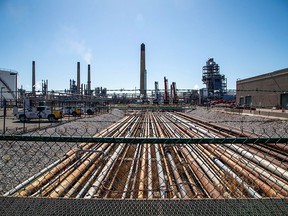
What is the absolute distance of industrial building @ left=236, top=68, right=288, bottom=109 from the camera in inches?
1028

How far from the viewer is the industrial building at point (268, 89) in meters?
26.1

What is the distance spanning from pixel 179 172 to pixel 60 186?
3.43 metres

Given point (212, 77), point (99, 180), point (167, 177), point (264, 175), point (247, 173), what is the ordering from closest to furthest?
1. point (264, 175)
2. point (247, 173)
3. point (99, 180)
4. point (167, 177)
5. point (212, 77)

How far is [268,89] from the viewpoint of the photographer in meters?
30.0

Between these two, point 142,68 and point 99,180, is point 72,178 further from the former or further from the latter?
point 142,68

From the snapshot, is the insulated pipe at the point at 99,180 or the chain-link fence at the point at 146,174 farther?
the insulated pipe at the point at 99,180

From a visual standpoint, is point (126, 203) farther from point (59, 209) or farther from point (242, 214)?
point (242, 214)

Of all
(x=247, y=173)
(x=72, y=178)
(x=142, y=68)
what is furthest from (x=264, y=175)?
(x=142, y=68)

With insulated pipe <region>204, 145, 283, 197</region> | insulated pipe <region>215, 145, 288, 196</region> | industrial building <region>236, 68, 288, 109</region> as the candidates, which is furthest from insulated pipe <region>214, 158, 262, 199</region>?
industrial building <region>236, 68, 288, 109</region>

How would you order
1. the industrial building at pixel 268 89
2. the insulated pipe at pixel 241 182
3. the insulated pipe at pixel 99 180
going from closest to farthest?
the insulated pipe at pixel 241 182 < the insulated pipe at pixel 99 180 < the industrial building at pixel 268 89

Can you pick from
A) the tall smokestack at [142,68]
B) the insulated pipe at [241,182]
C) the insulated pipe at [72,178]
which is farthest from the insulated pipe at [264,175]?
the tall smokestack at [142,68]

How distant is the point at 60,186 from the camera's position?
465cm

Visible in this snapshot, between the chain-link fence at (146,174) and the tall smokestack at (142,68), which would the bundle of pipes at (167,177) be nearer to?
the chain-link fence at (146,174)

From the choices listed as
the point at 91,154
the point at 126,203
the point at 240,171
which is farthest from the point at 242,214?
the point at 91,154
